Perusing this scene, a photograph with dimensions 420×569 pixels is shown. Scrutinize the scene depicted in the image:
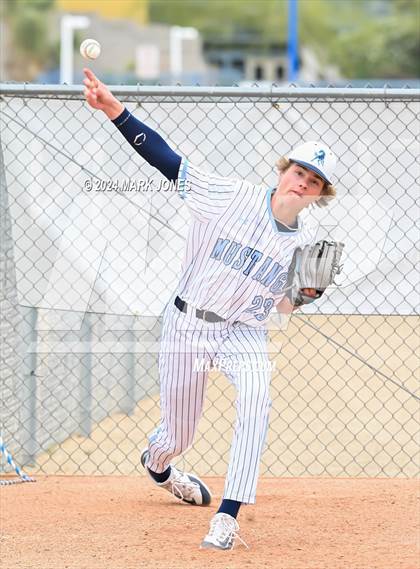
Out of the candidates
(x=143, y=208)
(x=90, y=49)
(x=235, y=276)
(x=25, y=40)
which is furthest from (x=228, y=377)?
(x=25, y=40)

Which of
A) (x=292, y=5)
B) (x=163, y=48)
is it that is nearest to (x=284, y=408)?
(x=292, y=5)

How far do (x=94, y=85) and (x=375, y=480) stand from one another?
2.90 metres

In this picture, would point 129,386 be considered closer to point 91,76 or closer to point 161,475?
point 161,475

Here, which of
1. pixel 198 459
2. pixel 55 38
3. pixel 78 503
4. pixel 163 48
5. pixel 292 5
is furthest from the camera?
pixel 55 38

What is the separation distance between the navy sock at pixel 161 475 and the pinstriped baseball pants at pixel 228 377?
0.33 meters

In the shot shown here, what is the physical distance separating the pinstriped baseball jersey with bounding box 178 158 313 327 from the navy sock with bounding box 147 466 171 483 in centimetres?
102

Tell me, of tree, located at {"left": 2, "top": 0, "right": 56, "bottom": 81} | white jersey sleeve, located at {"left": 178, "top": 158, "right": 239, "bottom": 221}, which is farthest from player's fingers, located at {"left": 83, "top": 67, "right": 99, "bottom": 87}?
tree, located at {"left": 2, "top": 0, "right": 56, "bottom": 81}

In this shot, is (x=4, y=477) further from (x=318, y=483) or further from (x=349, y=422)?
(x=349, y=422)

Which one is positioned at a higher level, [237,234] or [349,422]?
[237,234]

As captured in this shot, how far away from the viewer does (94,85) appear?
4.80 metres

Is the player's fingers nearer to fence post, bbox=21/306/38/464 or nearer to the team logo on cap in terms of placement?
the team logo on cap

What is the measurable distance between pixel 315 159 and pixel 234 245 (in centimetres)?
48

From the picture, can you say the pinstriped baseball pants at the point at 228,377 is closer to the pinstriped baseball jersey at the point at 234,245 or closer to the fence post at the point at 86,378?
the pinstriped baseball jersey at the point at 234,245

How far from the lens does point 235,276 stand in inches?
200
